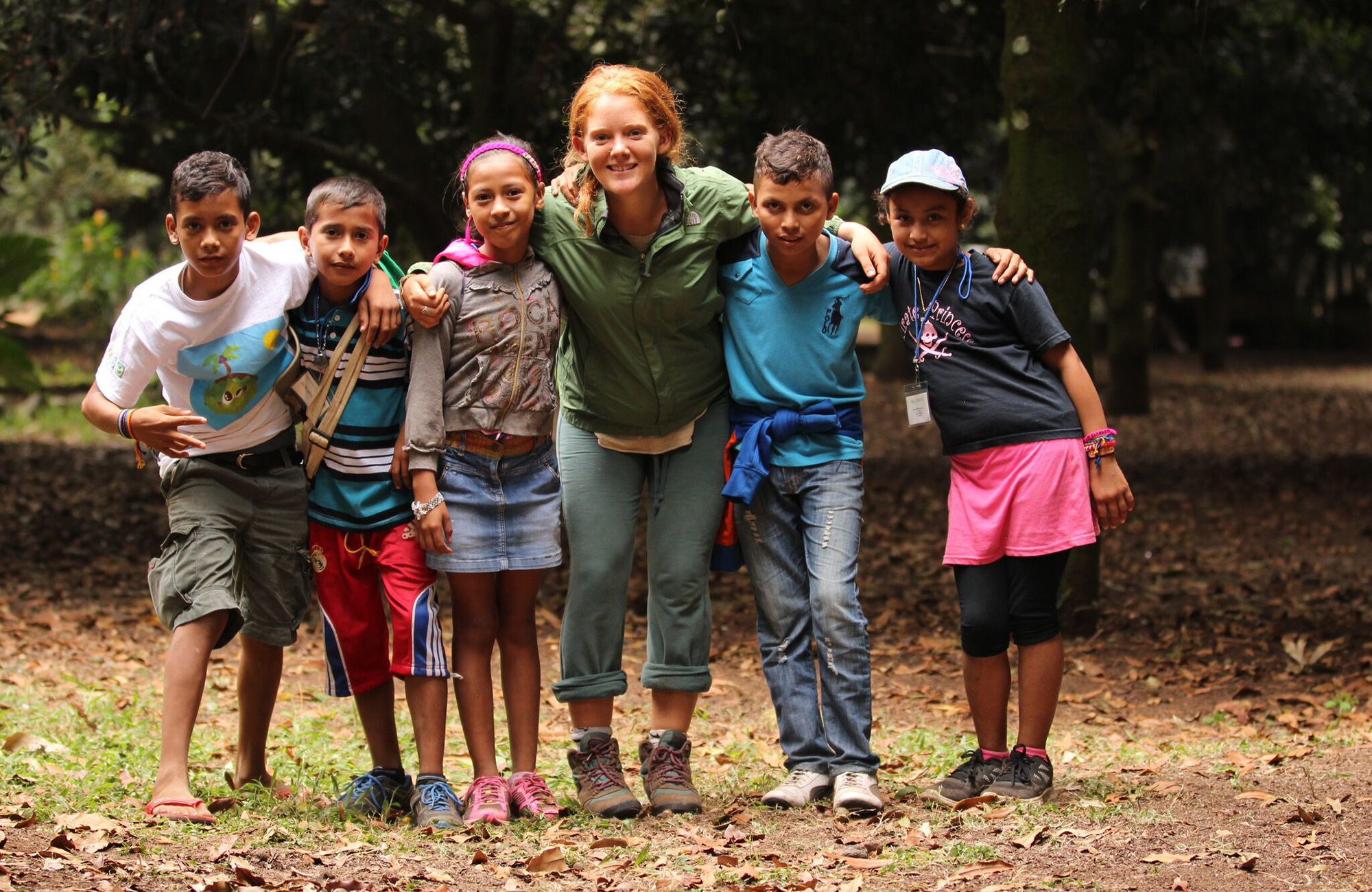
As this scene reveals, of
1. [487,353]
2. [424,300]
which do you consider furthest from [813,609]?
[424,300]

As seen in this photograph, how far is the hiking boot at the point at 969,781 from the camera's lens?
4160 mm

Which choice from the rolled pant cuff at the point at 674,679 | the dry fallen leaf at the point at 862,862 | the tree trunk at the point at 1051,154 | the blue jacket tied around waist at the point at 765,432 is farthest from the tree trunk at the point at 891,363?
the dry fallen leaf at the point at 862,862

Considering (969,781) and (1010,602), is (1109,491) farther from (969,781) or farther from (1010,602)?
(969,781)

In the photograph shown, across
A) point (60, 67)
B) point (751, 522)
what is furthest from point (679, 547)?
point (60, 67)

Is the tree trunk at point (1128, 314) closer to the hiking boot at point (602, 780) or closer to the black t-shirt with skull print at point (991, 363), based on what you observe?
the black t-shirt with skull print at point (991, 363)

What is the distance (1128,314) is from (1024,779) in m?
12.9

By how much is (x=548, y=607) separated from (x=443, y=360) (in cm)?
399

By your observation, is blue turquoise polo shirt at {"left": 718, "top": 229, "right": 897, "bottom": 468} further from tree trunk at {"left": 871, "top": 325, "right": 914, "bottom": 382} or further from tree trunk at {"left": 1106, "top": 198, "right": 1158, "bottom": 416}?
tree trunk at {"left": 871, "top": 325, "right": 914, "bottom": 382}

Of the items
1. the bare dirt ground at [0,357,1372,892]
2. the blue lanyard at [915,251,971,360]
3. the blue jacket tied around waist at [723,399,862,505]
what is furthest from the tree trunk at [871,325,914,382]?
the blue jacket tied around waist at [723,399,862,505]

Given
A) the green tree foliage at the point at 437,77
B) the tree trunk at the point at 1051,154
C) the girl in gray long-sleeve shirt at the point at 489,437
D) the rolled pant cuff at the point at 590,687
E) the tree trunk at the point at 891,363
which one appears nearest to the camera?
the girl in gray long-sleeve shirt at the point at 489,437

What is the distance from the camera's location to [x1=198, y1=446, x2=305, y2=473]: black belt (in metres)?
4.01

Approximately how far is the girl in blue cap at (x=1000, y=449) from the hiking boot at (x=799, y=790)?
34 cm

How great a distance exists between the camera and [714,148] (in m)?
11.3

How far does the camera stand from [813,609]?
13.5ft
